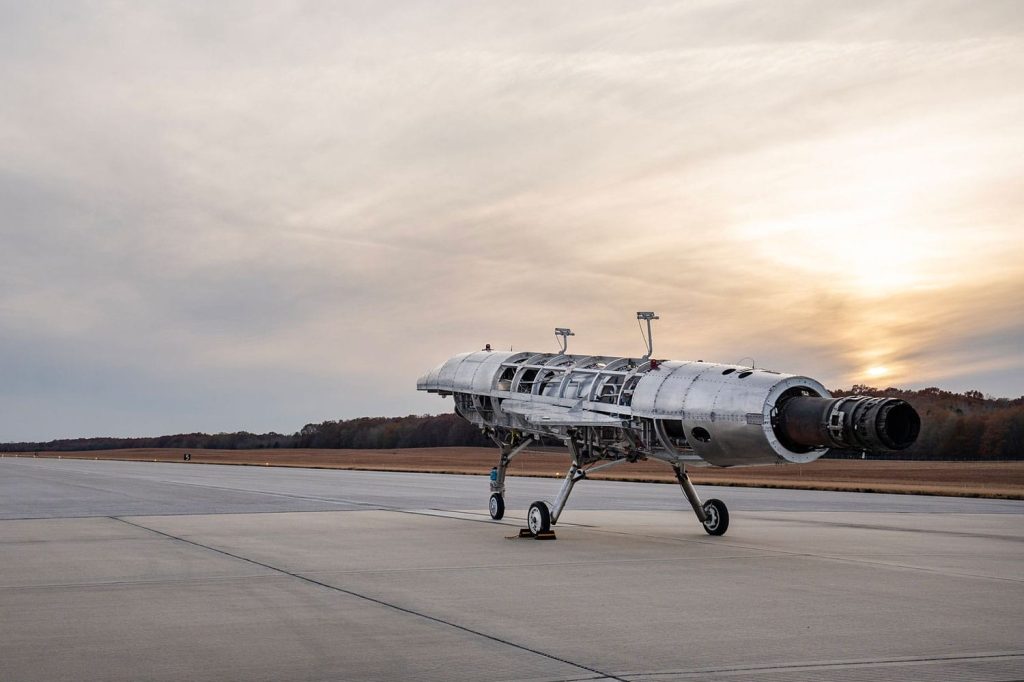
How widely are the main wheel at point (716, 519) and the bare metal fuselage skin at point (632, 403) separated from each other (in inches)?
84.2

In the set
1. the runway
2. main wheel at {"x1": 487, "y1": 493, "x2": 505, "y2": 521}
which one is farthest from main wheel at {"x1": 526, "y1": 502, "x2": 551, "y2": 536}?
main wheel at {"x1": 487, "y1": 493, "x2": 505, "y2": 521}

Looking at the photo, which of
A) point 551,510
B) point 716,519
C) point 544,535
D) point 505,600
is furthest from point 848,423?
point 551,510

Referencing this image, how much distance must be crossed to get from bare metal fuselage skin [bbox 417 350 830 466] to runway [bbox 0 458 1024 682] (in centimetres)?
194

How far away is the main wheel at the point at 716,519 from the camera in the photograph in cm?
2320

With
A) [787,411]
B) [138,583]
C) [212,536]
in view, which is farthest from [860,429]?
[212,536]

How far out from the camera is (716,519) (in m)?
23.3

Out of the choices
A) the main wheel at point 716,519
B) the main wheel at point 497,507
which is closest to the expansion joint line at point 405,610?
the main wheel at point 497,507

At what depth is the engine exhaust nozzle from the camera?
16.6m

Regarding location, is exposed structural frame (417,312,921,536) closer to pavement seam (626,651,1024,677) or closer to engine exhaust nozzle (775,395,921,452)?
engine exhaust nozzle (775,395,921,452)

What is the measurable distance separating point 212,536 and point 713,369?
1130cm

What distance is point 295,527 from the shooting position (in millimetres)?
25719

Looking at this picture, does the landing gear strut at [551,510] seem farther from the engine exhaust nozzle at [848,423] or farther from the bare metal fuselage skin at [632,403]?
the engine exhaust nozzle at [848,423]

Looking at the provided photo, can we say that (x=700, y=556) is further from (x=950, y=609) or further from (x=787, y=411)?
(x=950, y=609)

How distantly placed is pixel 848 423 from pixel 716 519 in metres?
6.82
